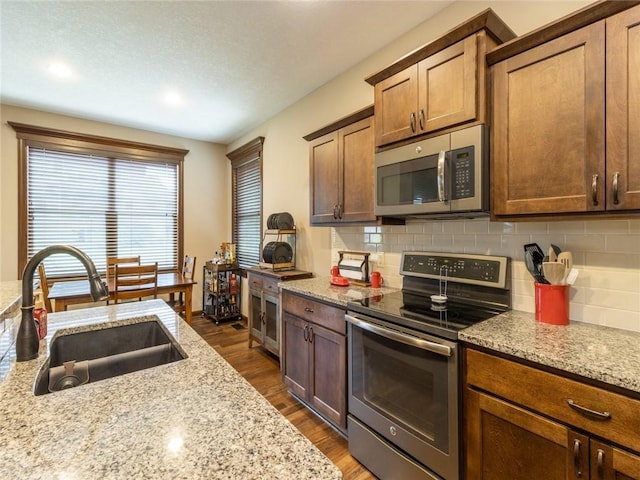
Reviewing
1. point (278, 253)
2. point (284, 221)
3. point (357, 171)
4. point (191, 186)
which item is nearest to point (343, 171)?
point (357, 171)

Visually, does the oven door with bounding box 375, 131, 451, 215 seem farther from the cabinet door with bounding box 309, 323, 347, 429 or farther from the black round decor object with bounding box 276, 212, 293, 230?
the black round decor object with bounding box 276, 212, 293, 230

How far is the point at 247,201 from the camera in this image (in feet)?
15.2

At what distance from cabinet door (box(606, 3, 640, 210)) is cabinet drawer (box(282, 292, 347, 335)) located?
1406 millimetres

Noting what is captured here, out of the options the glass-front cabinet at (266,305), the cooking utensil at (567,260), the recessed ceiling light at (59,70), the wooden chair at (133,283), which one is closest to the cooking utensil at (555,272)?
the cooking utensil at (567,260)

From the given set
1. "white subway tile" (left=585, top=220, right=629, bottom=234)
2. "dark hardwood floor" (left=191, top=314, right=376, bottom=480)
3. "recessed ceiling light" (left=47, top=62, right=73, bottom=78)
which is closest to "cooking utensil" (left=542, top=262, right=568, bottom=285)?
"white subway tile" (left=585, top=220, right=629, bottom=234)

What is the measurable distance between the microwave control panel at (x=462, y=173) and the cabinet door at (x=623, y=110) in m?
0.50

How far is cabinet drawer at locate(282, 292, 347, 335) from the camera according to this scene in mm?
1965

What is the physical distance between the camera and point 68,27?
2.21 meters

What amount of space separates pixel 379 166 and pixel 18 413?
189cm

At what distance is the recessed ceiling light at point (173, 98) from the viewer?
128 inches

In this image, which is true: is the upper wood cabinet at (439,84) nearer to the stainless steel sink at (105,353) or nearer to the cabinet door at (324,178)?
the cabinet door at (324,178)

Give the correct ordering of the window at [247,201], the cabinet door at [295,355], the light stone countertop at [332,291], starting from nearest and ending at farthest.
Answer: the light stone countertop at [332,291]
the cabinet door at [295,355]
the window at [247,201]

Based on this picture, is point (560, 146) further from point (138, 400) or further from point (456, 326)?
point (138, 400)

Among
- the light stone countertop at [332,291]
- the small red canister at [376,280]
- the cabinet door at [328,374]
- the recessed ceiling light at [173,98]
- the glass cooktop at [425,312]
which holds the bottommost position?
the cabinet door at [328,374]
